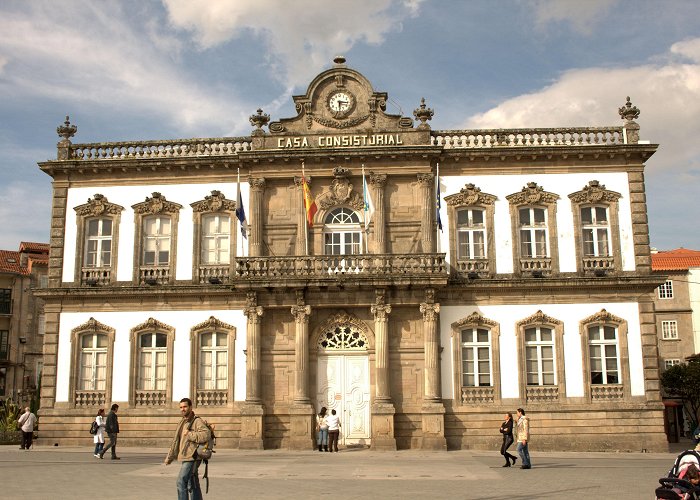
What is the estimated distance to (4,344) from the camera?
53.5m

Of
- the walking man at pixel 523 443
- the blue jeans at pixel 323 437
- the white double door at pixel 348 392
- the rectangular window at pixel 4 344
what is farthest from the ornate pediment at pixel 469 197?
the rectangular window at pixel 4 344

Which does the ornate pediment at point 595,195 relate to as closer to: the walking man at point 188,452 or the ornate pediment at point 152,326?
the ornate pediment at point 152,326

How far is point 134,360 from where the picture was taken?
27672 mm

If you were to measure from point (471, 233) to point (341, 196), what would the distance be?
5052 millimetres

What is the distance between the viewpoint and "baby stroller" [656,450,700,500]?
995cm

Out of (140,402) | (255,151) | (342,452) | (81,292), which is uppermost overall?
(255,151)

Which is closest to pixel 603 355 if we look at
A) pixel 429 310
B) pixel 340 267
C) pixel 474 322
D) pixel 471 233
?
pixel 474 322

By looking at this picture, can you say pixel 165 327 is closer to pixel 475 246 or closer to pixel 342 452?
A: pixel 342 452

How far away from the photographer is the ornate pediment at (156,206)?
28609 millimetres

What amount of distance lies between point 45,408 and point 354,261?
501 inches

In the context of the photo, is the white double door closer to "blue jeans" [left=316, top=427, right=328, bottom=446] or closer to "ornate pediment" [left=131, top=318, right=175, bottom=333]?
"blue jeans" [left=316, top=427, right=328, bottom=446]

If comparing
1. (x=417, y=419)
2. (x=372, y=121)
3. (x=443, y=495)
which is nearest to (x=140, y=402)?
(x=417, y=419)

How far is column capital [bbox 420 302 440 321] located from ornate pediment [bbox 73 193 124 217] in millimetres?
12226

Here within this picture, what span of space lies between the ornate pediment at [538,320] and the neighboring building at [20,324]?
38.2m
